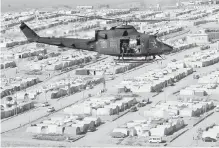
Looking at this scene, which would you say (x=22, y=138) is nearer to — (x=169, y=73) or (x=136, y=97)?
(x=136, y=97)

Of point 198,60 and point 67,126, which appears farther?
point 198,60

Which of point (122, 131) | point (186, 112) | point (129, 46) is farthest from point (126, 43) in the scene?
point (186, 112)

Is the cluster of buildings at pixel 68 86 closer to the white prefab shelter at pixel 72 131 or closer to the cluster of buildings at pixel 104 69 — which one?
the cluster of buildings at pixel 104 69

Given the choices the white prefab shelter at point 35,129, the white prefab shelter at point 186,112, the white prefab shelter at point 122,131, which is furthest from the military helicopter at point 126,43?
the white prefab shelter at point 186,112

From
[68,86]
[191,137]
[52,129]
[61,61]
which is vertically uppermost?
[61,61]

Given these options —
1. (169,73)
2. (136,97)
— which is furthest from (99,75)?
(136,97)

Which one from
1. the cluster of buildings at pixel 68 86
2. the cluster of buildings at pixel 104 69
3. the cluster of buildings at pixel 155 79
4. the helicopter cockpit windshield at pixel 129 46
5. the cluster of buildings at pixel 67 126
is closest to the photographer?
the helicopter cockpit windshield at pixel 129 46

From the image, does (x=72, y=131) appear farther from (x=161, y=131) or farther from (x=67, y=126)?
(x=161, y=131)

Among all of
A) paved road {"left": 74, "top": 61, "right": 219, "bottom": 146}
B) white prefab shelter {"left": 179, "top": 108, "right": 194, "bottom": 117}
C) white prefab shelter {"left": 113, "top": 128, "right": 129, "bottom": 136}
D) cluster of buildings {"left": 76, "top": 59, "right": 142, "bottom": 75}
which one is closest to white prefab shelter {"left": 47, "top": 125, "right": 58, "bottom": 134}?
paved road {"left": 74, "top": 61, "right": 219, "bottom": 146}

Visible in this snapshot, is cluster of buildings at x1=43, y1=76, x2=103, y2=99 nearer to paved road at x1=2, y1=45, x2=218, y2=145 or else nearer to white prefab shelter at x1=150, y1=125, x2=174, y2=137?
paved road at x1=2, y1=45, x2=218, y2=145

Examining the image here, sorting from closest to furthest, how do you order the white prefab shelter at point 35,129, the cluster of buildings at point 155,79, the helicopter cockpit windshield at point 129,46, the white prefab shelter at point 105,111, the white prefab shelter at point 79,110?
the helicopter cockpit windshield at point 129,46
the white prefab shelter at point 35,129
the white prefab shelter at point 105,111
the white prefab shelter at point 79,110
the cluster of buildings at point 155,79

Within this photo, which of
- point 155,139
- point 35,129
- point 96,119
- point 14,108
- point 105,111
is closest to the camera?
point 155,139

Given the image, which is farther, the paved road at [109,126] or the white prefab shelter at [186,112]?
the white prefab shelter at [186,112]
